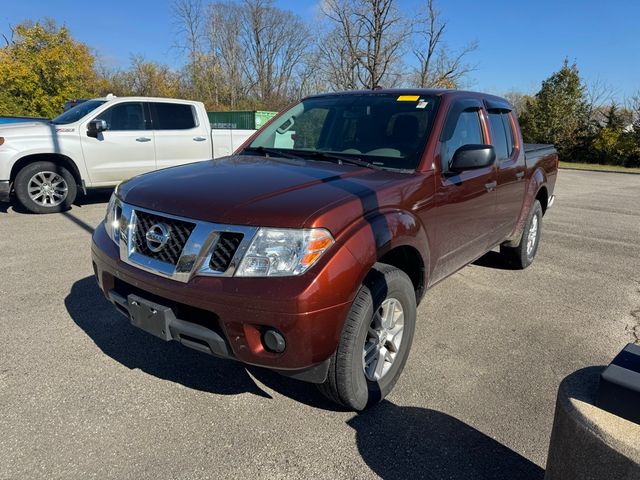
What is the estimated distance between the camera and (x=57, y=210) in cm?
774

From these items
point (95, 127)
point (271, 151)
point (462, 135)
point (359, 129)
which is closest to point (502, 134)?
point (462, 135)

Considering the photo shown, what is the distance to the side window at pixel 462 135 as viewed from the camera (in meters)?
3.29

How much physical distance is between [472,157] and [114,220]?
2.33 metres

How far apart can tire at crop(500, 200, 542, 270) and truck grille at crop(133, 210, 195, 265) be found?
160 inches

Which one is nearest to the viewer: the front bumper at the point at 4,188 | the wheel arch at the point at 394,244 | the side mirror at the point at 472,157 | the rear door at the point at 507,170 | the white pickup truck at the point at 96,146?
the wheel arch at the point at 394,244

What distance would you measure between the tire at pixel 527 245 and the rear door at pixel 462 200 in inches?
48.1

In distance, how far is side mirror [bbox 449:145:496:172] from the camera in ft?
10.1

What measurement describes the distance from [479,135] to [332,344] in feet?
8.46

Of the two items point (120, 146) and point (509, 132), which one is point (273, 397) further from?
point (120, 146)

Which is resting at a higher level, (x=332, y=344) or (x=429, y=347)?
(x=332, y=344)

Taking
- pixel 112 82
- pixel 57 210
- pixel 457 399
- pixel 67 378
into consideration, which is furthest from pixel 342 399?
pixel 112 82

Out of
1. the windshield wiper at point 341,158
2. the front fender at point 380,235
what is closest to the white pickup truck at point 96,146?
the windshield wiper at point 341,158

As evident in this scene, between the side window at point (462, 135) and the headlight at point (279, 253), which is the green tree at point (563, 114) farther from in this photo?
the headlight at point (279, 253)

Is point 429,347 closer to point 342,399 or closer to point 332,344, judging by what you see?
point 342,399
